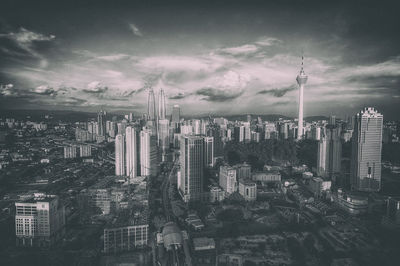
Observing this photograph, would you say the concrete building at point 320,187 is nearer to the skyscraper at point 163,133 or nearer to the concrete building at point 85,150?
the skyscraper at point 163,133

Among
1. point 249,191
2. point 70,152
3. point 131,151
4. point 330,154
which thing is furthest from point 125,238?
point 330,154

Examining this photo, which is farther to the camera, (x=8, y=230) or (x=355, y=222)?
(x=355, y=222)

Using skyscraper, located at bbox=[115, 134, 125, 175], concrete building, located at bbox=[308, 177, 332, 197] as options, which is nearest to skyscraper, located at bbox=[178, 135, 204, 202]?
skyscraper, located at bbox=[115, 134, 125, 175]

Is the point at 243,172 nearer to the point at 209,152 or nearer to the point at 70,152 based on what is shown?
the point at 209,152

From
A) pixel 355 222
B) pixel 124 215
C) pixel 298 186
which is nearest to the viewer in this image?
pixel 124 215

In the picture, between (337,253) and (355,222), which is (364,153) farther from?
(337,253)

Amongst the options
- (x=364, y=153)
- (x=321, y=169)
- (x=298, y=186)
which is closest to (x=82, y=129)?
(x=298, y=186)

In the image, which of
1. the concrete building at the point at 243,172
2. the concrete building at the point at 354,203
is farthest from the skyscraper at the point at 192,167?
the concrete building at the point at 354,203
